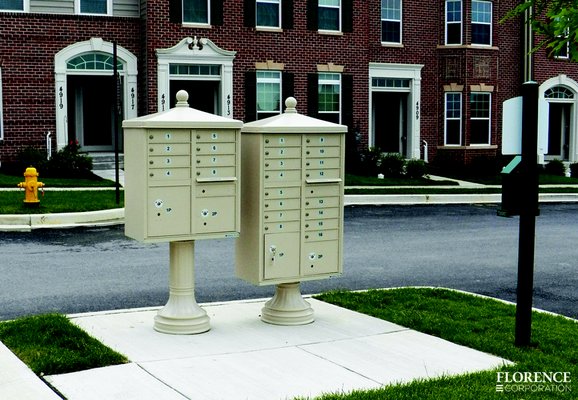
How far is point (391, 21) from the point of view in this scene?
95.0ft

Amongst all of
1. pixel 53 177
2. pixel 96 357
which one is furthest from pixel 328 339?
pixel 53 177

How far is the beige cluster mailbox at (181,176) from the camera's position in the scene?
704 cm

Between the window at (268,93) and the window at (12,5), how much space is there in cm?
700

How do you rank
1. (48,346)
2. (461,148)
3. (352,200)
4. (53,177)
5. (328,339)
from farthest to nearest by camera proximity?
(461,148), (53,177), (352,200), (328,339), (48,346)

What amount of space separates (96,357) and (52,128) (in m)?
18.6

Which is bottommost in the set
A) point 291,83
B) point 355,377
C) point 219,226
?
point 355,377

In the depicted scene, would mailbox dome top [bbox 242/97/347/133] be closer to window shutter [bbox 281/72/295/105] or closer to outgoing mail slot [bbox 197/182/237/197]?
outgoing mail slot [bbox 197/182/237/197]

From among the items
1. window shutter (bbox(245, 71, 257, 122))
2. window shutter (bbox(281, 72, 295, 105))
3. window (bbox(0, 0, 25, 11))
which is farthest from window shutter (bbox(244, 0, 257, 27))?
window (bbox(0, 0, 25, 11))

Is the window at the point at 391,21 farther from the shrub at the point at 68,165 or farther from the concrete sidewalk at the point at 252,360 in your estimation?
the concrete sidewalk at the point at 252,360

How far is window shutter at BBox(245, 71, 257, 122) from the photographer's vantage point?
83.8 ft

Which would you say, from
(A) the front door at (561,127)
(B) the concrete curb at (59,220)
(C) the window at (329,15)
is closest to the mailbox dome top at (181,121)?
(B) the concrete curb at (59,220)

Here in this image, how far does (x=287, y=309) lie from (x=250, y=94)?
18.4 meters

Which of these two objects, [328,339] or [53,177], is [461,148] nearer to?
[53,177]

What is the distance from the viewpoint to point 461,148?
96.4ft
